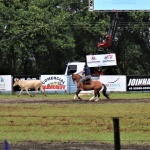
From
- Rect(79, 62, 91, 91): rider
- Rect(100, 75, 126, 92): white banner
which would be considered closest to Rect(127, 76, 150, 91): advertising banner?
Rect(100, 75, 126, 92): white banner

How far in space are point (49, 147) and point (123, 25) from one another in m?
52.0

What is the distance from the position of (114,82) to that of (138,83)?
2.21m

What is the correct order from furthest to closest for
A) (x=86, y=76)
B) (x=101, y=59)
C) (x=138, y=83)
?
(x=101, y=59) < (x=138, y=83) < (x=86, y=76)

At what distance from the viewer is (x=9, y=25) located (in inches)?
2264

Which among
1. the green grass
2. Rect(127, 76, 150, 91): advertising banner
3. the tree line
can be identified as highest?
the tree line

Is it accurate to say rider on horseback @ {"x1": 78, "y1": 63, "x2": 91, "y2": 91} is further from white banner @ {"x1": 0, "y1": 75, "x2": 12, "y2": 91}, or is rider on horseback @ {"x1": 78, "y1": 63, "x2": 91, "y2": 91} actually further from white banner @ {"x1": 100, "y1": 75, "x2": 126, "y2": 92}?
white banner @ {"x1": 0, "y1": 75, "x2": 12, "y2": 91}

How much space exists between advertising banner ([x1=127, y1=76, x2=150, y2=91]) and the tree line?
10195mm

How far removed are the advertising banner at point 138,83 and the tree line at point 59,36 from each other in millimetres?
10195

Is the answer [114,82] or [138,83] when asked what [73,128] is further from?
[138,83]

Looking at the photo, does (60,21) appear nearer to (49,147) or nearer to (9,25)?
(9,25)

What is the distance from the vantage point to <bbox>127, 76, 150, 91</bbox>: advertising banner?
46281mm

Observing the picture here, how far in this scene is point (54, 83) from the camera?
46125 millimetres

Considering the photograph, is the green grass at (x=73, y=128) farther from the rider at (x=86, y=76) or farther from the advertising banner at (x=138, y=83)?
the advertising banner at (x=138, y=83)

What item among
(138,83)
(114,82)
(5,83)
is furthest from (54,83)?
(138,83)
